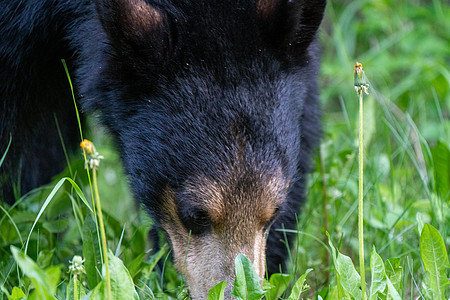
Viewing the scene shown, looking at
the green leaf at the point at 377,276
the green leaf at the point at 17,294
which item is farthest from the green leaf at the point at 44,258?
the green leaf at the point at 377,276

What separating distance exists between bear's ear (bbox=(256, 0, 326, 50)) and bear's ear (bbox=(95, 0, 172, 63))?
448mm

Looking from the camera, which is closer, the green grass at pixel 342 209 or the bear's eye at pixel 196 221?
the bear's eye at pixel 196 221

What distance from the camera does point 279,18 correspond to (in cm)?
309

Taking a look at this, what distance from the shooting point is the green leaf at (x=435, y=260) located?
2.81m

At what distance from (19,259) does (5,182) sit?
74.5 inches

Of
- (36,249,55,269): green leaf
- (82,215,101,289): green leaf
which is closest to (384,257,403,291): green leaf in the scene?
(82,215,101,289): green leaf

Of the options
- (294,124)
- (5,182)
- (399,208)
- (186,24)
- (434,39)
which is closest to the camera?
(186,24)

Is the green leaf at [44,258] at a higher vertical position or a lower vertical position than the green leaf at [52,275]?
lower

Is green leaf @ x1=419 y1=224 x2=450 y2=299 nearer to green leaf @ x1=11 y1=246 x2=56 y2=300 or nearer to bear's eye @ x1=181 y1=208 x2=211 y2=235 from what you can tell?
bear's eye @ x1=181 y1=208 x2=211 y2=235

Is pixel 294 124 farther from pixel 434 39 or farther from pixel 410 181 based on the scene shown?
pixel 434 39

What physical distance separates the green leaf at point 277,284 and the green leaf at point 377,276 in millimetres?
429

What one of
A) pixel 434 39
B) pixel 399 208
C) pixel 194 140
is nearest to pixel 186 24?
pixel 194 140

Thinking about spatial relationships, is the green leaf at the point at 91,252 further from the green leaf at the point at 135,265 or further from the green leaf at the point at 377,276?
the green leaf at the point at 377,276

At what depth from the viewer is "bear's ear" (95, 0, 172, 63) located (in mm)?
2826
